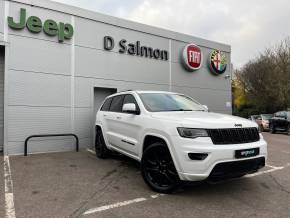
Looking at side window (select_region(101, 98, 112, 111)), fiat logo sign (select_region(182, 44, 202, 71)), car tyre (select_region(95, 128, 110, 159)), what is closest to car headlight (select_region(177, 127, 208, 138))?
side window (select_region(101, 98, 112, 111))

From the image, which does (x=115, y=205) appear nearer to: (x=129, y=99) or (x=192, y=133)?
(x=192, y=133)

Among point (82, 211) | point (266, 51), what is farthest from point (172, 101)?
point (266, 51)

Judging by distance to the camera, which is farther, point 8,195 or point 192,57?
point 192,57

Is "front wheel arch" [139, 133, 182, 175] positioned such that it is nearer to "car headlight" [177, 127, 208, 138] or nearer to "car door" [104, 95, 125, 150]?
"car headlight" [177, 127, 208, 138]

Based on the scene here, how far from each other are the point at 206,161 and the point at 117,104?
3445 millimetres

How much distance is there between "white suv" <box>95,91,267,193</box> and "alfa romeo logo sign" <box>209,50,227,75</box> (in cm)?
916

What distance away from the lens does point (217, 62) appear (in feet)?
50.2

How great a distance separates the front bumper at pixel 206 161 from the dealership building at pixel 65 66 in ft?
20.6

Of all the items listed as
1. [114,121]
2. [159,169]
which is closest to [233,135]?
[159,169]

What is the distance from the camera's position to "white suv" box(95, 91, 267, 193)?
4.48m

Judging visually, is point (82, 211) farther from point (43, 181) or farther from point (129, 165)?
point (129, 165)

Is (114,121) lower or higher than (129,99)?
lower

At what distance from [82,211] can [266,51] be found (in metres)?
32.1

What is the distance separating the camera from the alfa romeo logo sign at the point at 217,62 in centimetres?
1494
